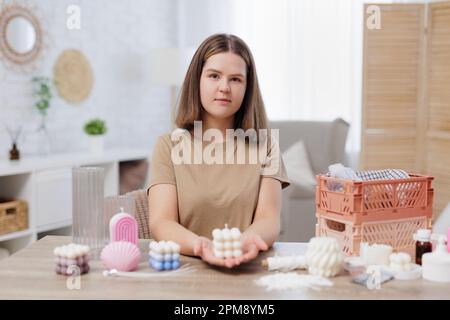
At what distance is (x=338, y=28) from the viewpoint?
539 centimetres

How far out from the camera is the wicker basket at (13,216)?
361 cm

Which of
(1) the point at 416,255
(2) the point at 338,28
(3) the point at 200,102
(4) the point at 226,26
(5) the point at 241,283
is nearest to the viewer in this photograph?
(5) the point at 241,283

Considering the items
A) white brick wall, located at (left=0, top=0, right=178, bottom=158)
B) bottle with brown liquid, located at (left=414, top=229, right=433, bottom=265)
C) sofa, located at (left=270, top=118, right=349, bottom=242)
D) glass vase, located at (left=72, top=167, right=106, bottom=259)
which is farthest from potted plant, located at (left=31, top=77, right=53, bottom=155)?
bottle with brown liquid, located at (left=414, top=229, right=433, bottom=265)

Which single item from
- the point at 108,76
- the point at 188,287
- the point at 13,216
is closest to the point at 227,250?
the point at 188,287

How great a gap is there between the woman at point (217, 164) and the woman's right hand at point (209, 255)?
11.5 inches

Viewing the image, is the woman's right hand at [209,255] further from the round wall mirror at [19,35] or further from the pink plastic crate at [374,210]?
the round wall mirror at [19,35]

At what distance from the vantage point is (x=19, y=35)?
4.25 m

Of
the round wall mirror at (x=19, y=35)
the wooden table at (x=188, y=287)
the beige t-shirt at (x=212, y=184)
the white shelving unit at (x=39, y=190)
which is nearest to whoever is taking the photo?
the wooden table at (x=188, y=287)

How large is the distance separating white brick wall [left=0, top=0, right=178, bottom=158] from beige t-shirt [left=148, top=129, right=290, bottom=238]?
8.74 feet

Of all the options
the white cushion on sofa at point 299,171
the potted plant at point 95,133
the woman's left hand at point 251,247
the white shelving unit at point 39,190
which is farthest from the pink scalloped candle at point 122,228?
the potted plant at point 95,133
